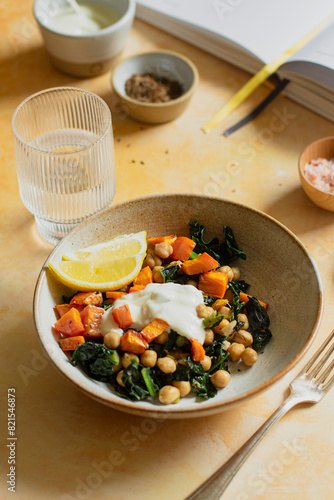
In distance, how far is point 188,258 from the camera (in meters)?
1.84

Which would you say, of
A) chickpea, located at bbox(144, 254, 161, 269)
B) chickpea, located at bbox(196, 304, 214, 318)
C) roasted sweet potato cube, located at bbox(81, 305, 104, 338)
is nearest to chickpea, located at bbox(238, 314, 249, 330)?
chickpea, located at bbox(196, 304, 214, 318)

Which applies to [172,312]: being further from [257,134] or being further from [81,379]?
[257,134]

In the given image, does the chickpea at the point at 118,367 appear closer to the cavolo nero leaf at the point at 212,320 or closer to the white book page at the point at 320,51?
the cavolo nero leaf at the point at 212,320

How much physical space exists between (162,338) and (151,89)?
133cm

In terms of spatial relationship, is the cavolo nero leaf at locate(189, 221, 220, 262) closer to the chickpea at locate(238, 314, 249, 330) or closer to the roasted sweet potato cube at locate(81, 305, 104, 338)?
the chickpea at locate(238, 314, 249, 330)

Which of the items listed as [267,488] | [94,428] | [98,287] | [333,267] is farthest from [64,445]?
[333,267]

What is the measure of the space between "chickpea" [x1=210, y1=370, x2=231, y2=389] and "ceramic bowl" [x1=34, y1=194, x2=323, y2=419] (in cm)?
3

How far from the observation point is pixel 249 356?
5.27 feet

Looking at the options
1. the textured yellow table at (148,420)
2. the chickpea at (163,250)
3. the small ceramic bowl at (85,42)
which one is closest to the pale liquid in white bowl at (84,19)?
the small ceramic bowl at (85,42)

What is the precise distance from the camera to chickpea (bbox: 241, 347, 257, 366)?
1606 millimetres

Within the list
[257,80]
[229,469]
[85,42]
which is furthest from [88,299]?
[257,80]

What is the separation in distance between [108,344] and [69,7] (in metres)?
1.86

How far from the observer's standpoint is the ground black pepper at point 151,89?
250 cm

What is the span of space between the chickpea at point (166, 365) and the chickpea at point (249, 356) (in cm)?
22
